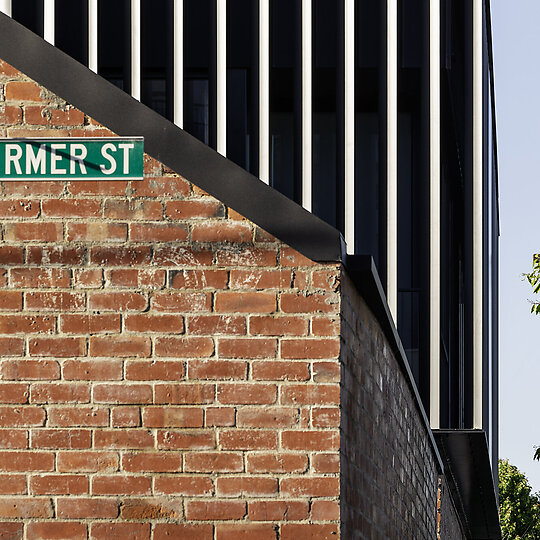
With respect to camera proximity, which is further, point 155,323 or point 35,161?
point 35,161

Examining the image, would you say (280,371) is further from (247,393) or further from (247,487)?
(247,487)

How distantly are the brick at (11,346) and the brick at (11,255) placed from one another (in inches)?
12.7

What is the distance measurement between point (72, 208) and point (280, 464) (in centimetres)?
136

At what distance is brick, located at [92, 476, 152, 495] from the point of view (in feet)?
14.1

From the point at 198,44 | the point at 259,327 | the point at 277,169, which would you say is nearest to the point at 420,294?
the point at 277,169

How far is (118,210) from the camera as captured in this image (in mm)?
4508

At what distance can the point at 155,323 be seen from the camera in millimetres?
4414

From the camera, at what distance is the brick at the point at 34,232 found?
177 inches

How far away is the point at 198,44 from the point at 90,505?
9.23 m

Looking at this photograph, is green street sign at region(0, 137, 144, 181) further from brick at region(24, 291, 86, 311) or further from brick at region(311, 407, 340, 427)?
brick at region(311, 407, 340, 427)

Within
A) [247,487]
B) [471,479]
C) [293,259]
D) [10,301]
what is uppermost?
Result: [293,259]

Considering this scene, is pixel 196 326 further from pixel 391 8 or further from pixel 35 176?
pixel 391 8

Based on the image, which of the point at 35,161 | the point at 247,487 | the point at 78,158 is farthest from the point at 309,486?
the point at 35,161

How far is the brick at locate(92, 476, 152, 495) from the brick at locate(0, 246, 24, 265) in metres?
0.95
